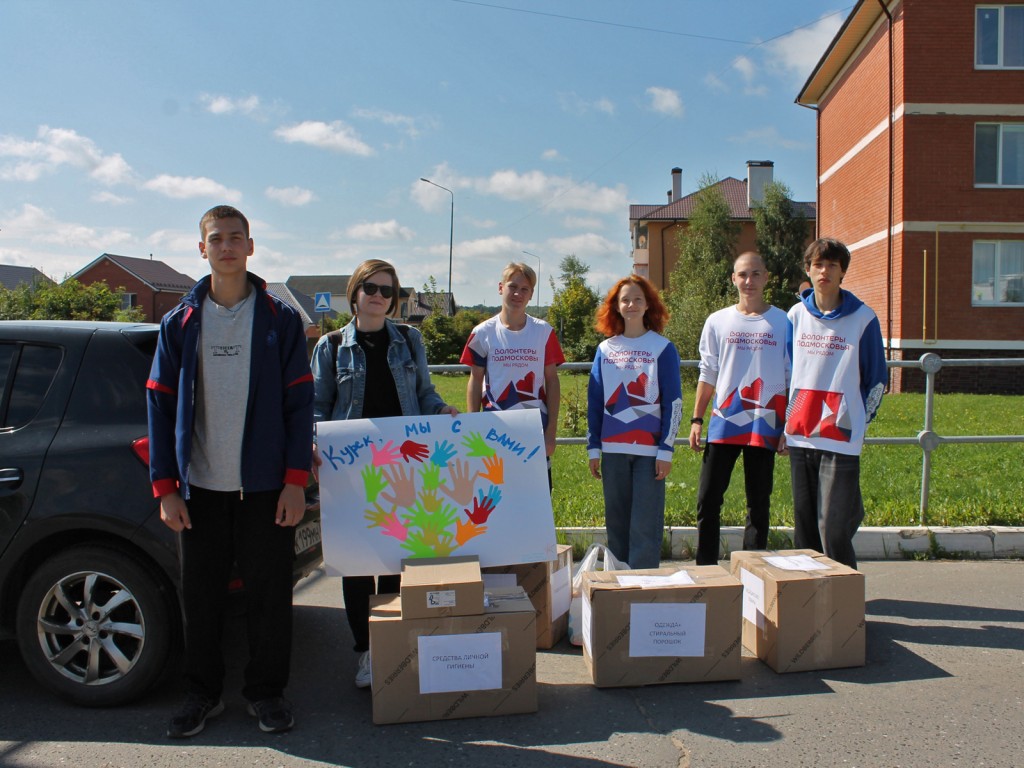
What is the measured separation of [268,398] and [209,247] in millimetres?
672

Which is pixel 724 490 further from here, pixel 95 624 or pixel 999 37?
pixel 999 37

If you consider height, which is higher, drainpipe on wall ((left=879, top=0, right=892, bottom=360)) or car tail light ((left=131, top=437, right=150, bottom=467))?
drainpipe on wall ((left=879, top=0, right=892, bottom=360))

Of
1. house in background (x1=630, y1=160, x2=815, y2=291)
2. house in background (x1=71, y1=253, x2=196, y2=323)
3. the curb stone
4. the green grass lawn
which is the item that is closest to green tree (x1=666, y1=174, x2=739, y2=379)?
house in background (x1=630, y1=160, x2=815, y2=291)

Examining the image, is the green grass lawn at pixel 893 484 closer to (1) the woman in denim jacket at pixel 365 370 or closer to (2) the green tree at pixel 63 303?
(1) the woman in denim jacket at pixel 365 370

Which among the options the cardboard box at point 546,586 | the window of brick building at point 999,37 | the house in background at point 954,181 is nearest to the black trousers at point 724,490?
the cardboard box at point 546,586

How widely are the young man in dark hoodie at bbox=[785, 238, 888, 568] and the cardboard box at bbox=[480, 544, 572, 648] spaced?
57.5 inches

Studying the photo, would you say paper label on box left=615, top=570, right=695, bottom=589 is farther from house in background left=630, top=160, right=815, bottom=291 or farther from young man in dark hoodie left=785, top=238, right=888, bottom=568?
house in background left=630, top=160, right=815, bottom=291

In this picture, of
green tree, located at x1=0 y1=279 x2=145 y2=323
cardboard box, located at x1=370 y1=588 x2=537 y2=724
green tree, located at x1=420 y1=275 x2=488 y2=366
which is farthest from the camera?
green tree, located at x1=0 y1=279 x2=145 y2=323

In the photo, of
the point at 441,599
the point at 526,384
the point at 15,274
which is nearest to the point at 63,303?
the point at 15,274

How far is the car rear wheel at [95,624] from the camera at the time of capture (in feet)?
11.7

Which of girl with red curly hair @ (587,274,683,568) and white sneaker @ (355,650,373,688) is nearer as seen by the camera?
white sneaker @ (355,650,373,688)

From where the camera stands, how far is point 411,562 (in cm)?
383

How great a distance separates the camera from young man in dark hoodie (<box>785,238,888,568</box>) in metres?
4.52

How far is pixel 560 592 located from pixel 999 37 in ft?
77.3
